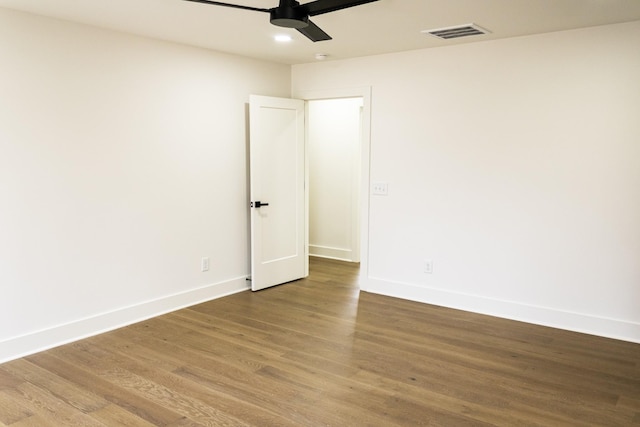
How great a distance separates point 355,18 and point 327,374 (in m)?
2.47

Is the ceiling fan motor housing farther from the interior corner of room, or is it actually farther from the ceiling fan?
the interior corner of room

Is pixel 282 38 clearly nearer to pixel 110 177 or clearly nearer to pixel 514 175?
pixel 110 177

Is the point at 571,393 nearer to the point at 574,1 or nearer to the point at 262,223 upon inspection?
the point at 574,1

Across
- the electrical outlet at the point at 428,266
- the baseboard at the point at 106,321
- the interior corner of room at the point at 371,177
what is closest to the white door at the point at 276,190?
the interior corner of room at the point at 371,177

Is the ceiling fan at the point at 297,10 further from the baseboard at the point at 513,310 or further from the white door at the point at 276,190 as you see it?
the baseboard at the point at 513,310

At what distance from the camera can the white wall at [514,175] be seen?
12.3ft

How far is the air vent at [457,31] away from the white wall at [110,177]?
6.52 feet

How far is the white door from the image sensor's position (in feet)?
16.3

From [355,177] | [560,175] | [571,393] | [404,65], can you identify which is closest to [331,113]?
[355,177]

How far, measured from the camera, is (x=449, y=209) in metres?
4.54

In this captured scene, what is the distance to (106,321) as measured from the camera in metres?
3.91

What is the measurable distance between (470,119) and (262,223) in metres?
2.29

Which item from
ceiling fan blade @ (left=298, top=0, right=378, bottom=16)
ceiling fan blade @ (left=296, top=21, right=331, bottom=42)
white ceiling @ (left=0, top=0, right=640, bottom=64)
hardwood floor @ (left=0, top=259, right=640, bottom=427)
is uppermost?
white ceiling @ (left=0, top=0, right=640, bottom=64)

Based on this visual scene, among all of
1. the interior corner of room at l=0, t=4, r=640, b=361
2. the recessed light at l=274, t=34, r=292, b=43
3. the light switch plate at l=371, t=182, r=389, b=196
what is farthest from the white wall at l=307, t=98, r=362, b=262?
the recessed light at l=274, t=34, r=292, b=43
